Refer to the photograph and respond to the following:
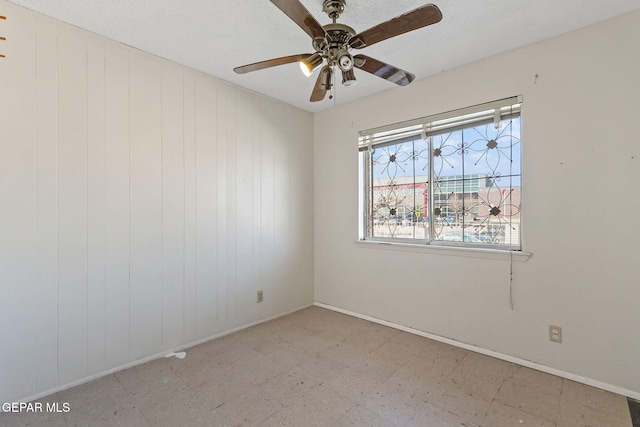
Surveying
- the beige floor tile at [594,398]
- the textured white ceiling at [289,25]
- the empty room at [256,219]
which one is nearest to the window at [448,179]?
the empty room at [256,219]

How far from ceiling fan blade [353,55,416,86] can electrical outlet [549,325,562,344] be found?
207 cm

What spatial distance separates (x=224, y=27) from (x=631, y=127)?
9.07 feet

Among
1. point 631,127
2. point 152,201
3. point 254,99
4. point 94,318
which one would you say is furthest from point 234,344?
point 631,127

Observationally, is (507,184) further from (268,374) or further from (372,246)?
(268,374)

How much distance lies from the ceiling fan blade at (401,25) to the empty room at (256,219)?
3cm

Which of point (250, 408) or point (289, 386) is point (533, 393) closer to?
point (289, 386)

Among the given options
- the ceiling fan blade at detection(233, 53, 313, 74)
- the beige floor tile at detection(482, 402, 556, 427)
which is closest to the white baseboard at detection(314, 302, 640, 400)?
the beige floor tile at detection(482, 402, 556, 427)

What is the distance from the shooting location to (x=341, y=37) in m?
1.54

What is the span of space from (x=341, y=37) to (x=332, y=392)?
215 cm

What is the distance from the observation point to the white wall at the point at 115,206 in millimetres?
1882

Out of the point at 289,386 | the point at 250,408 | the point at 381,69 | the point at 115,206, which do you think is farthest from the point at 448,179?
the point at 115,206

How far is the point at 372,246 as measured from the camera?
3.29 metres

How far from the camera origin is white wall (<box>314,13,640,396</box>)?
1.96 metres

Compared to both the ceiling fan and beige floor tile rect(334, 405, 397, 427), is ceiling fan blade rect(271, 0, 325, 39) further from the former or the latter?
beige floor tile rect(334, 405, 397, 427)
